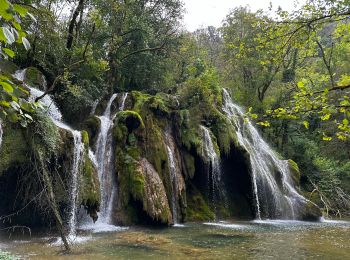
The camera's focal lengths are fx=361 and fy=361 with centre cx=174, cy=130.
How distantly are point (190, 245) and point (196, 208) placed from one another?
7.31 m

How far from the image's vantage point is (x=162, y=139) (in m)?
16.5

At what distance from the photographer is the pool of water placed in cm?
882

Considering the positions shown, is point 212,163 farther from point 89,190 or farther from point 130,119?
point 89,190

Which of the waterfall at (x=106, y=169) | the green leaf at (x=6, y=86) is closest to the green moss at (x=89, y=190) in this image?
the waterfall at (x=106, y=169)

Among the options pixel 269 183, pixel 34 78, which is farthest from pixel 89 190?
pixel 269 183

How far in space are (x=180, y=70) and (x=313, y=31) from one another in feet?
79.4

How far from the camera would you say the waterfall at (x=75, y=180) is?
11.2 m

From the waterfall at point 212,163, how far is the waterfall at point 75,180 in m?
6.80

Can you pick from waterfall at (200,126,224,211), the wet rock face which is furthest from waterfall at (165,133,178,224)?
waterfall at (200,126,224,211)

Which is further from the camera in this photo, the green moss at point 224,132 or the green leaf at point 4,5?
the green moss at point 224,132

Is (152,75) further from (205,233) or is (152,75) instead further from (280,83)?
(205,233)

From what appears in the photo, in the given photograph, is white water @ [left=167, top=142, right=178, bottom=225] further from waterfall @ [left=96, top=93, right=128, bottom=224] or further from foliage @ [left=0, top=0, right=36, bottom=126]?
foliage @ [left=0, top=0, right=36, bottom=126]

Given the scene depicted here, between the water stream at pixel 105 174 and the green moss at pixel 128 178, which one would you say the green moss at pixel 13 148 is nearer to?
the water stream at pixel 105 174

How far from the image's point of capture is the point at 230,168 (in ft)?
64.3
